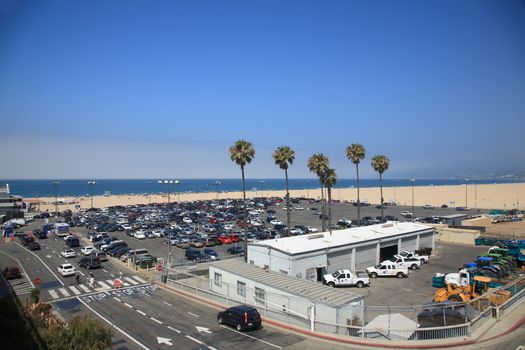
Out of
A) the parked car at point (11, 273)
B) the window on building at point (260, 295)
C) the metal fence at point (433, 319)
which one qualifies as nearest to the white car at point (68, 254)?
the parked car at point (11, 273)

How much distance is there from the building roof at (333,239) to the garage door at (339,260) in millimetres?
944

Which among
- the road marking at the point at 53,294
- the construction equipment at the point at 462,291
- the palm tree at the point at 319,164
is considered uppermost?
the palm tree at the point at 319,164

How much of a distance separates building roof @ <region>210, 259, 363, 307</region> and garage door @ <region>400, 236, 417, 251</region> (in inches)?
934

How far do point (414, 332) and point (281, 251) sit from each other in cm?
1714

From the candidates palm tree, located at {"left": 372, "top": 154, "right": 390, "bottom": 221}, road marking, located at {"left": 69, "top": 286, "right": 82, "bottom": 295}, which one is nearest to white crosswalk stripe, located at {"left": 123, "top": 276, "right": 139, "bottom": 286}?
road marking, located at {"left": 69, "top": 286, "right": 82, "bottom": 295}

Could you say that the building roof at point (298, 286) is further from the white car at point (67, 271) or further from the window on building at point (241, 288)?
the white car at point (67, 271)

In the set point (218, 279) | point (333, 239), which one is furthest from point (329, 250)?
point (218, 279)

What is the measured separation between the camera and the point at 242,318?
23094mm

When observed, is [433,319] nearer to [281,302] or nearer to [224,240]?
[281,302]

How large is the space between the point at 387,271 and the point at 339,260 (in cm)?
509

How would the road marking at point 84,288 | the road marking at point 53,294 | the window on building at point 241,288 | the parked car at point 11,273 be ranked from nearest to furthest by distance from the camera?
the window on building at point 241,288 → the road marking at point 53,294 → the road marking at point 84,288 → the parked car at point 11,273

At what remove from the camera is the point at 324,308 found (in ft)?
76.4

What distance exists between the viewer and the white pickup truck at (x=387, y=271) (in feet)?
128

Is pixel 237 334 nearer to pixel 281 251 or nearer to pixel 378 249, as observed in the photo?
pixel 281 251
